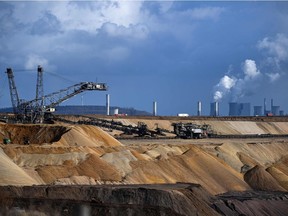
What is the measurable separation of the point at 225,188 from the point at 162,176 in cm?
619

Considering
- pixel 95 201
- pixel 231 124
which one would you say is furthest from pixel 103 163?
pixel 231 124

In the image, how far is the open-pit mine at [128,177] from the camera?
28016 mm

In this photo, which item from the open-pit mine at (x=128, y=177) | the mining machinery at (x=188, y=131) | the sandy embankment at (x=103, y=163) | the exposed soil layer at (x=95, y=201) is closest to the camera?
the exposed soil layer at (x=95, y=201)

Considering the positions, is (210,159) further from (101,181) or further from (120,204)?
(120,204)

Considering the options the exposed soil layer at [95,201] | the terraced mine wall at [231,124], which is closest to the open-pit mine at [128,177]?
the exposed soil layer at [95,201]

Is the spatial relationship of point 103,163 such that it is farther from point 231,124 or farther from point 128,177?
point 231,124

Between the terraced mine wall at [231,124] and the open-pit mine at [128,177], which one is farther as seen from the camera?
the terraced mine wall at [231,124]

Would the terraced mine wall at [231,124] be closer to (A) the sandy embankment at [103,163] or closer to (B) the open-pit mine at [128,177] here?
(B) the open-pit mine at [128,177]

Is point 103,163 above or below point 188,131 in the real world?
below

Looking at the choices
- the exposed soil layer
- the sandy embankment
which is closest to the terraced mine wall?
the sandy embankment

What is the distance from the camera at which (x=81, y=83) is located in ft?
347

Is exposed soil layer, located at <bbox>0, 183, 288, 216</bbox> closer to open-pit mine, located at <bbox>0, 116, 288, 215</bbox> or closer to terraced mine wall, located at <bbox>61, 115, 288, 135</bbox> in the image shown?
open-pit mine, located at <bbox>0, 116, 288, 215</bbox>

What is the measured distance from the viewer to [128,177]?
48.4 meters

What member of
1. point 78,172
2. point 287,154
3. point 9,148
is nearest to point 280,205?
point 78,172
